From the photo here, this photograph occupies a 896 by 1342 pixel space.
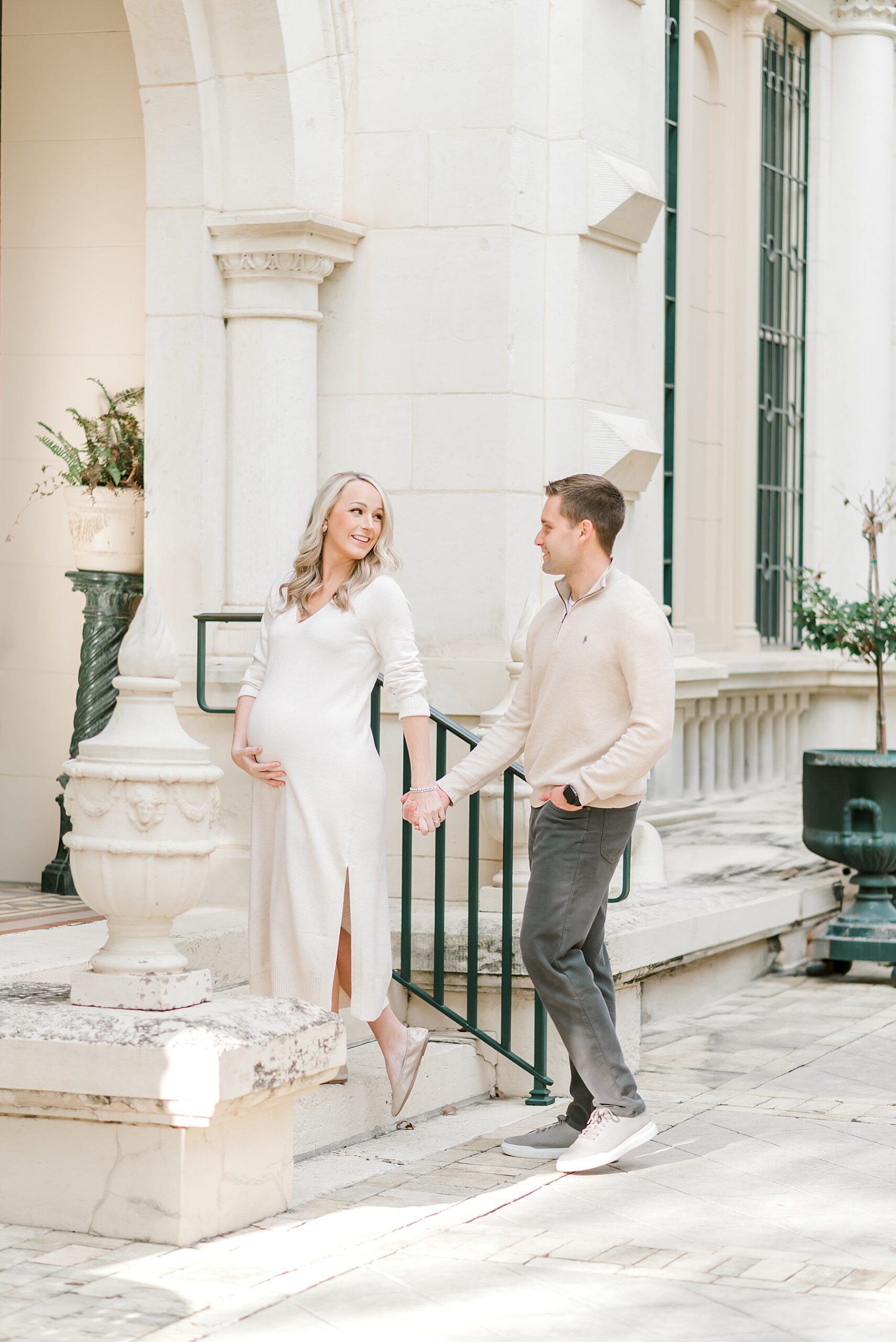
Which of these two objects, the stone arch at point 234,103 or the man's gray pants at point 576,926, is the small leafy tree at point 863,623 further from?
the man's gray pants at point 576,926

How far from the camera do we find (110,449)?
7336mm

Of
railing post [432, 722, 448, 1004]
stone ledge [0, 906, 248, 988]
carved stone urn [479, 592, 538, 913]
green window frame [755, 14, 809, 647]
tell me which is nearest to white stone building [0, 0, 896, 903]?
carved stone urn [479, 592, 538, 913]

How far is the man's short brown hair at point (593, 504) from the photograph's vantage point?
5445 mm

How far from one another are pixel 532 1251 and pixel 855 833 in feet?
15.3

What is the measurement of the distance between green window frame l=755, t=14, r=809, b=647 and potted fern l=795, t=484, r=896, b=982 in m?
1.88

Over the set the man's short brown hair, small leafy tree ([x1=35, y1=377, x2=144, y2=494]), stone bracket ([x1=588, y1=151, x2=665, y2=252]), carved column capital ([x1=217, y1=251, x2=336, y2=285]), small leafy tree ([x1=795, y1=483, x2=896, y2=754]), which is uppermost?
stone bracket ([x1=588, y1=151, x2=665, y2=252])

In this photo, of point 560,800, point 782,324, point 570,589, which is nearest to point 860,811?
point 782,324

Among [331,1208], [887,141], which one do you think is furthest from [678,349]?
[331,1208]

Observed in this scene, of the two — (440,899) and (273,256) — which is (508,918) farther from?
(273,256)

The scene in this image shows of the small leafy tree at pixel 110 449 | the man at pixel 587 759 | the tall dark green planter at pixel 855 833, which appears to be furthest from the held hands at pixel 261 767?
the tall dark green planter at pixel 855 833

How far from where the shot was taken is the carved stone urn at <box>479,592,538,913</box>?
665 cm

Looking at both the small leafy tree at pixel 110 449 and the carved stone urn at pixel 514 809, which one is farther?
the small leafy tree at pixel 110 449

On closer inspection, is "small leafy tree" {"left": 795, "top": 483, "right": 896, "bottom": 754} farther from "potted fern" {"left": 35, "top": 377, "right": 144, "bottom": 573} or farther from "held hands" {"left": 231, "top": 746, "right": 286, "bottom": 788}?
"held hands" {"left": 231, "top": 746, "right": 286, "bottom": 788}

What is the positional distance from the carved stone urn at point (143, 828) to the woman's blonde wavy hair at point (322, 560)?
75 cm
